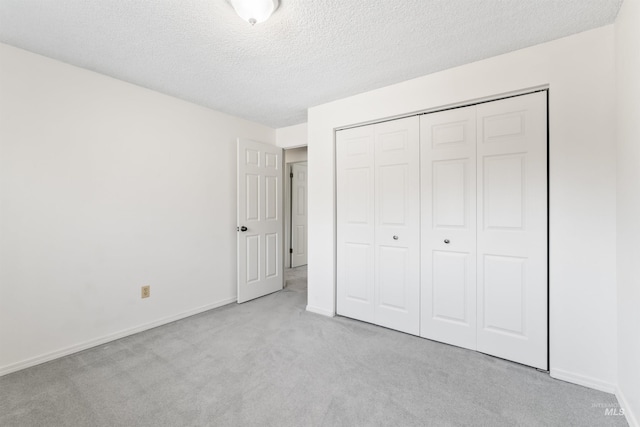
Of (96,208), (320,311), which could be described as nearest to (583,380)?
(320,311)

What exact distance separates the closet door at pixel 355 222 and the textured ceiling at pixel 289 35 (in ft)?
2.00

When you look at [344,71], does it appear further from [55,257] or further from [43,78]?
[55,257]

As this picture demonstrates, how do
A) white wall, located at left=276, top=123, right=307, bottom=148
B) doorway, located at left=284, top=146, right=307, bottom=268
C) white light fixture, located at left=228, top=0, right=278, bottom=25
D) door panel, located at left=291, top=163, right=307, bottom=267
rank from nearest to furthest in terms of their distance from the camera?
white light fixture, located at left=228, top=0, right=278, bottom=25 < white wall, located at left=276, top=123, right=307, bottom=148 < doorway, located at left=284, top=146, right=307, bottom=268 < door panel, located at left=291, top=163, right=307, bottom=267

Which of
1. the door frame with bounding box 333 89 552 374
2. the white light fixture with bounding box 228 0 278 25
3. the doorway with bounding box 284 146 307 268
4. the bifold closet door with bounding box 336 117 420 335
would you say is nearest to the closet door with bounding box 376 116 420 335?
the bifold closet door with bounding box 336 117 420 335

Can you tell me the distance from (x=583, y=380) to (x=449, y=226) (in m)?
1.28

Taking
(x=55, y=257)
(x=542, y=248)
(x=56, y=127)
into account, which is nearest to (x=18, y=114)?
(x=56, y=127)

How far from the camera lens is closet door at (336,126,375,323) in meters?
2.79

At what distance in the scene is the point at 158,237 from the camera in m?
2.80

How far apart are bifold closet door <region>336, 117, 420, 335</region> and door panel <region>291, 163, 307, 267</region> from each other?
8.23ft

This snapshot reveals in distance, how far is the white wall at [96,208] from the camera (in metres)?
2.00

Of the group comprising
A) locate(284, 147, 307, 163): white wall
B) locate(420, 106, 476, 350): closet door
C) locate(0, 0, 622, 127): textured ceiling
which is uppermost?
locate(0, 0, 622, 127): textured ceiling

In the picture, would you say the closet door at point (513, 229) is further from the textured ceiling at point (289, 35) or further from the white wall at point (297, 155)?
the white wall at point (297, 155)

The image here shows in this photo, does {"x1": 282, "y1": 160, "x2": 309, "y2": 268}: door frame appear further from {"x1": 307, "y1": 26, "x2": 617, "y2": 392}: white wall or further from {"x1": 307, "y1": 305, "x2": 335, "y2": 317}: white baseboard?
{"x1": 307, "y1": 26, "x2": 617, "y2": 392}: white wall
